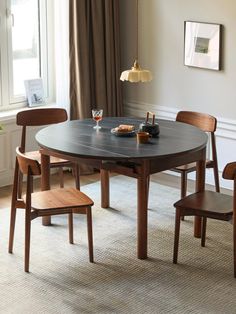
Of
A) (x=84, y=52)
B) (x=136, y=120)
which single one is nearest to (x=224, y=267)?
(x=136, y=120)

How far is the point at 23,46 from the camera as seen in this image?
612 cm

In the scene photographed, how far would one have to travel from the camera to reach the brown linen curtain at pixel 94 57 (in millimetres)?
6031

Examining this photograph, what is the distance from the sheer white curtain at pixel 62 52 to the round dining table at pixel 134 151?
136cm

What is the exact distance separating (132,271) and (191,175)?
6.81 ft

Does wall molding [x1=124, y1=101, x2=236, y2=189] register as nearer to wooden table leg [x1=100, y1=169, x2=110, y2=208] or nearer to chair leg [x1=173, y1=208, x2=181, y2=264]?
wooden table leg [x1=100, y1=169, x2=110, y2=208]

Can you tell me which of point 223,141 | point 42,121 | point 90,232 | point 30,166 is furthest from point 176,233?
point 223,141

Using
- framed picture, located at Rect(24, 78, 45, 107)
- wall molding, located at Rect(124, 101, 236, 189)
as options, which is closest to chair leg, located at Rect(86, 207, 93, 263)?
wall molding, located at Rect(124, 101, 236, 189)

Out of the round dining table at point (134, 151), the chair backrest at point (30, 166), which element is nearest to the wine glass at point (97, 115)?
the round dining table at point (134, 151)

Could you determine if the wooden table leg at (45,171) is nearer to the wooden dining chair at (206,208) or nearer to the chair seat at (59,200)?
the chair seat at (59,200)

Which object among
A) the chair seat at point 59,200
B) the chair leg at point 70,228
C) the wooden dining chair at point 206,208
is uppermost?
the chair seat at point 59,200

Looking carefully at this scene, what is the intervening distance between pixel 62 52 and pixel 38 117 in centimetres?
114

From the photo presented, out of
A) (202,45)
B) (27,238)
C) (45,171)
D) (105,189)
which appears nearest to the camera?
(27,238)

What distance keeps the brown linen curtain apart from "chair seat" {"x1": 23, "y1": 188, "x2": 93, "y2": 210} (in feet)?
6.06

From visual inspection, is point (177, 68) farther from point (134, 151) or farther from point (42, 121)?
point (134, 151)
